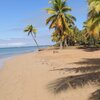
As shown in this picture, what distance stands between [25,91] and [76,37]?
6658cm

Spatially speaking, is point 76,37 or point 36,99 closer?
point 36,99

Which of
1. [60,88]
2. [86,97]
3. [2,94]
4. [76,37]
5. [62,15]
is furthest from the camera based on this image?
[76,37]

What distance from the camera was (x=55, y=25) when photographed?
53.2 m

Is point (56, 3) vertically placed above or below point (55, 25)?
above

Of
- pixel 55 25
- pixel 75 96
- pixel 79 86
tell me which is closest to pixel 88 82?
pixel 79 86

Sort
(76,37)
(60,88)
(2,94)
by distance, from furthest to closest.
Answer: (76,37) < (2,94) < (60,88)

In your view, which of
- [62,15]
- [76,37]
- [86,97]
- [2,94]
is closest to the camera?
[86,97]

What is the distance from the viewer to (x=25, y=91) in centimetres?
1527

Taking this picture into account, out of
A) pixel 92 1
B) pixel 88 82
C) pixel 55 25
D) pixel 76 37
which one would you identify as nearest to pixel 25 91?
pixel 88 82

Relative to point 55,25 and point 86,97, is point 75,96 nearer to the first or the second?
Result: point 86,97

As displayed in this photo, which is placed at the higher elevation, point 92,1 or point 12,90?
point 92,1

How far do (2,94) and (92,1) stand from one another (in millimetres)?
6768

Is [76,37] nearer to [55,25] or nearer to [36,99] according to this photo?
[55,25]

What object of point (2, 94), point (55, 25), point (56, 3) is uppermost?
point (56, 3)
